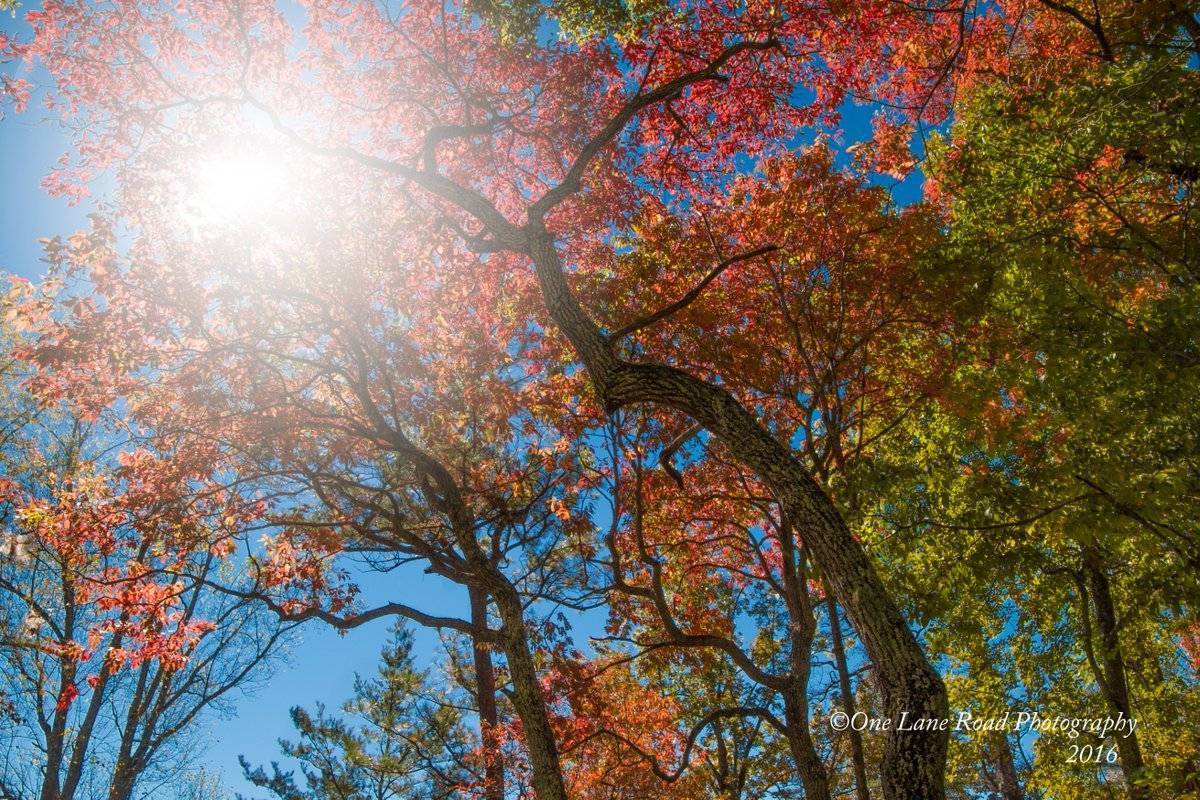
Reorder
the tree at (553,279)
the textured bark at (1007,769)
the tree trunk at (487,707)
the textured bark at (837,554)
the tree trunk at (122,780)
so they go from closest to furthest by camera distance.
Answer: the textured bark at (837,554) < the tree at (553,279) < the tree trunk at (487,707) < the tree trunk at (122,780) < the textured bark at (1007,769)

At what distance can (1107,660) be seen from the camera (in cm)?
1081

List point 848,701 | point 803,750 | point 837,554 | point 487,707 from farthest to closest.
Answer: point 487,707, point 848,701, point 803,750, point 837,554

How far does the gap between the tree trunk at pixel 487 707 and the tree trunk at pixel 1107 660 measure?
1033cm

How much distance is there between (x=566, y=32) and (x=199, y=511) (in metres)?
7.54

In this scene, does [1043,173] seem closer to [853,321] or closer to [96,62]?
[853,321]

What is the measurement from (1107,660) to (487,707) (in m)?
11.3

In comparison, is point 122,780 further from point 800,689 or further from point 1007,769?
point 1007,769

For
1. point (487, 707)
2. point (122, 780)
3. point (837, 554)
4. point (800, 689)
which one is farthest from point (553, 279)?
point (122, 780)

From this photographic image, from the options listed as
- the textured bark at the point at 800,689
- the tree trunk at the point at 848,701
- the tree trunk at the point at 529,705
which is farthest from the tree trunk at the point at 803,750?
the tree trunk at the point at 529,705

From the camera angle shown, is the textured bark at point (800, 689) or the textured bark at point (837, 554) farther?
the textured bark at point (800, 689)

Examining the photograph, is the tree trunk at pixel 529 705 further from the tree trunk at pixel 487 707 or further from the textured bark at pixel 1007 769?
the textured bark at pixel 1007 769

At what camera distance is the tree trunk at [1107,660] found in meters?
10.6

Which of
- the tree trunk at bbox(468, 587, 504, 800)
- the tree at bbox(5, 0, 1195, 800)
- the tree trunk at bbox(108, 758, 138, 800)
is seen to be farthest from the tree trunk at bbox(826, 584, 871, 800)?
the tree trunk at bbox(108, 758, 138, 800)

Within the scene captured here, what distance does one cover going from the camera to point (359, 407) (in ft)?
31.4
